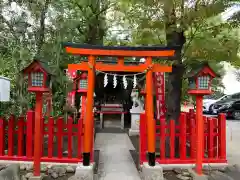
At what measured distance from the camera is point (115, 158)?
8.07 meters

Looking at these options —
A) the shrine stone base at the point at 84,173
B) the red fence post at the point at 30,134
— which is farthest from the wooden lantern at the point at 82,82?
the shrine stone base at the point at 84,173

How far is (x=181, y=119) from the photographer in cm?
702

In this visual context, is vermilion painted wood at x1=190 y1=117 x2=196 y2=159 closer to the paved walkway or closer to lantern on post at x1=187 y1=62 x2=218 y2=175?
lantern on post at x1=187 y1=62 x2=218 y2=175

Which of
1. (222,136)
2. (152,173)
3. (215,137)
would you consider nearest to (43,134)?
(152,173)

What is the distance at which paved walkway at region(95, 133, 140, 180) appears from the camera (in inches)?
252

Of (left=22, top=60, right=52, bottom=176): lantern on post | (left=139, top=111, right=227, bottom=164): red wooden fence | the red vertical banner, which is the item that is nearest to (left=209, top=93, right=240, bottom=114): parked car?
the red vertical banner

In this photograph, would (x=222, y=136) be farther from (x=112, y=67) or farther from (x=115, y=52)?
(x=115, y=52)

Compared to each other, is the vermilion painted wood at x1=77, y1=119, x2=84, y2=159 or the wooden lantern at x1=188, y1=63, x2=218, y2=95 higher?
the wooden lantern at x1=188, y1=63, x2=218, y2=95

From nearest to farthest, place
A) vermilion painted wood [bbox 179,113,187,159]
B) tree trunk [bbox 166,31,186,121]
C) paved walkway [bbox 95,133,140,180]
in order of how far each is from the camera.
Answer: paved walkway [bbox 95,133,140,180]
vermilion painted wood [bbox 179,113,187,159]
tree trunk [bbox 166,31,186,121]

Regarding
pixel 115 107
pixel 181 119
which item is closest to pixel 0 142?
pixel 181 119

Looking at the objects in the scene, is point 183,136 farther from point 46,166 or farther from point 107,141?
point 107,141

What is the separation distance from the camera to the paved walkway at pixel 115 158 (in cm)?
640

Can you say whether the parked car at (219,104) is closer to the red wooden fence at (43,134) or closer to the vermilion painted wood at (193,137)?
the vermilion painted wood at (193,137)

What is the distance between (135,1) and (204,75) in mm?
2907
